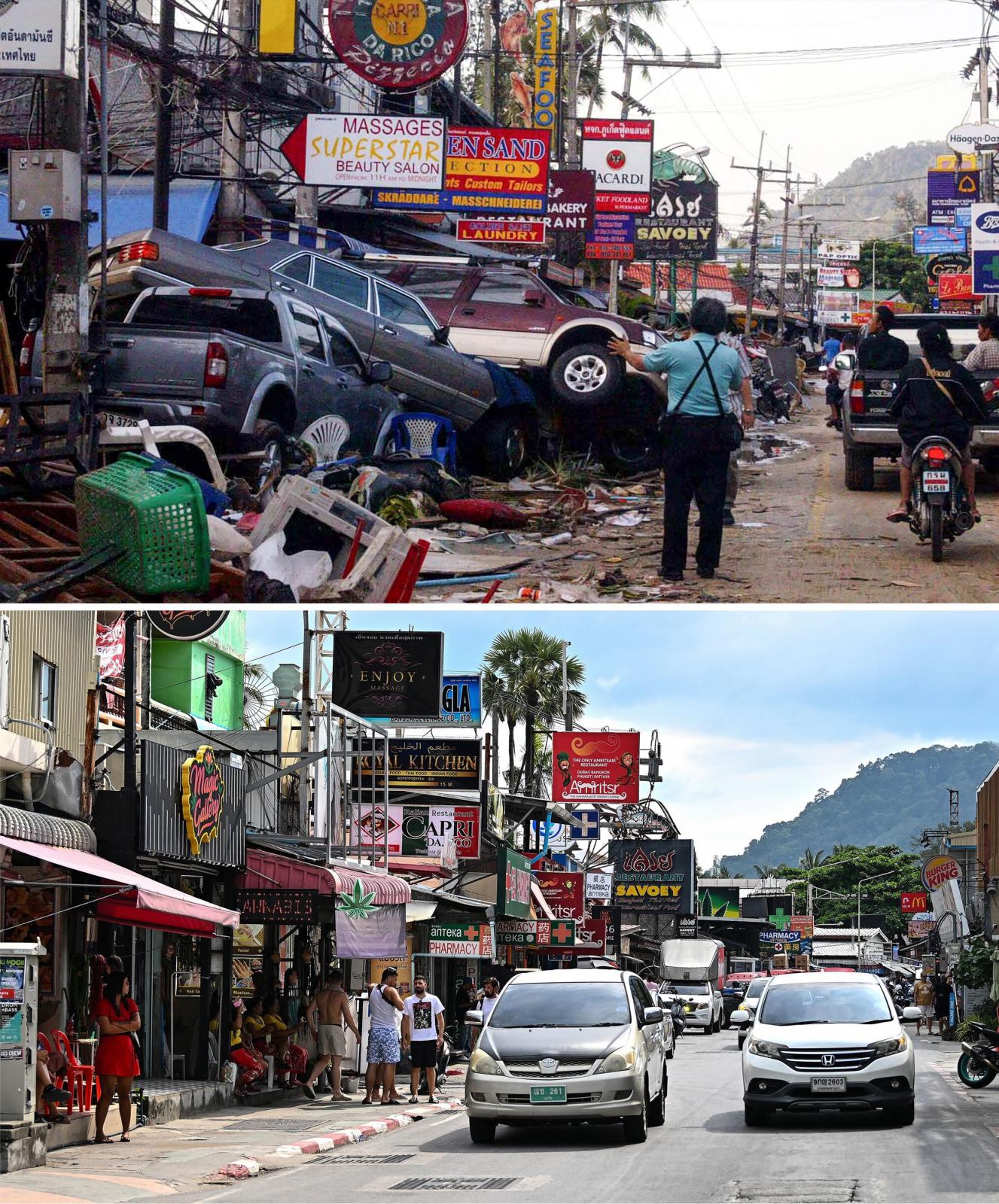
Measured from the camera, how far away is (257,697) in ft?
119

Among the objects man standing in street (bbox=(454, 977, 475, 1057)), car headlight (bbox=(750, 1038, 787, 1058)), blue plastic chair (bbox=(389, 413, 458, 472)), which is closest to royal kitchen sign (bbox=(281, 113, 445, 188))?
blue plastic chair (bbox=(389, 413, 458, 472))

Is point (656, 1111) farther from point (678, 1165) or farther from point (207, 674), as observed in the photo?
point (207, 674)

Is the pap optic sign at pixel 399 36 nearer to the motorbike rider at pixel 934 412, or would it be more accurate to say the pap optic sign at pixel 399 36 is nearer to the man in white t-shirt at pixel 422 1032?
Answer: the motorbike rider at pixel 934 412

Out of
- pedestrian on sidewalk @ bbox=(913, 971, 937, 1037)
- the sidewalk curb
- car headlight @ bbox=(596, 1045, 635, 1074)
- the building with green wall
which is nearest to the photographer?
the sidewalk curb

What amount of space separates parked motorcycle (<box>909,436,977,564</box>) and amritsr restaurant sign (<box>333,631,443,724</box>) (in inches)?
399

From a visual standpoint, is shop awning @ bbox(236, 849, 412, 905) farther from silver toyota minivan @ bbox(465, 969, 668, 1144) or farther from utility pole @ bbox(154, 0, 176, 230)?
utility pole @ bbox(154, 0, 176, 230)

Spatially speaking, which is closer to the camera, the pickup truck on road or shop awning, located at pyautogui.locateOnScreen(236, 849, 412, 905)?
shop awning, located at pyautogui.locateOnScreen(236, 849, 412, 905)

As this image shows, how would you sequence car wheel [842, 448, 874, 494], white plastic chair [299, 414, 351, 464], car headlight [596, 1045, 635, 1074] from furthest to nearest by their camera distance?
car wheel [842, 448, 874, 494]
white plastic chair [299, 414, 351, 464]
car headlight [596, 1045, 635, 1074]

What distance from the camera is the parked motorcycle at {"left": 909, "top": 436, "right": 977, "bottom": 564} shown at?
49.8 feet

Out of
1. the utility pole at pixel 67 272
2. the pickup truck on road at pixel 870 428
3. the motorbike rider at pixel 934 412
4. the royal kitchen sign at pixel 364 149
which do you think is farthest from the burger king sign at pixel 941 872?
the utility pole at pixel 67 272

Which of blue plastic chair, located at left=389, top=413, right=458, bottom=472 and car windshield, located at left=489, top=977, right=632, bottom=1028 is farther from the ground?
blue plastic chair, located at left=389, top=413, right=458, bottom=472

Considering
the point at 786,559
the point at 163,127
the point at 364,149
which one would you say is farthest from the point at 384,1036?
the point at 163,127

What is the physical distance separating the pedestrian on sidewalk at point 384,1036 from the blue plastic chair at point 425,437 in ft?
17.4

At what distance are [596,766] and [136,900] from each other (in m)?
27.7
